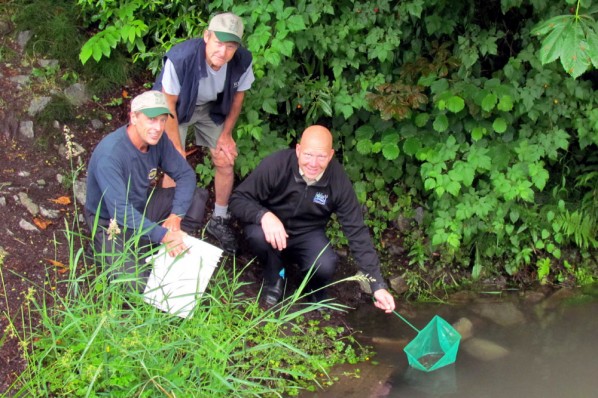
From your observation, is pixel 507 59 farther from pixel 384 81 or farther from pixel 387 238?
pixel 387 238

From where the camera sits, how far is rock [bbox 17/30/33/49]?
6605 millimetres

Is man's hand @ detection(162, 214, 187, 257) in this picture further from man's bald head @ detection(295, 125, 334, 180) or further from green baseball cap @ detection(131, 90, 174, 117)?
man's bald head @ detection(295, 125, 334, 180)

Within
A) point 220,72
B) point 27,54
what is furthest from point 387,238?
point 27,54

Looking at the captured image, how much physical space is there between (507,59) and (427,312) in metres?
2.18

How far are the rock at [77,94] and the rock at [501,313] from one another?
3.47 metres

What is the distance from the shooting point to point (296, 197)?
526cm

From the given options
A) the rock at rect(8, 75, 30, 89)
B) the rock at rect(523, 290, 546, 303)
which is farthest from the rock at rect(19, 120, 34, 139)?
the rock at rect(523, 290, 546, 303)

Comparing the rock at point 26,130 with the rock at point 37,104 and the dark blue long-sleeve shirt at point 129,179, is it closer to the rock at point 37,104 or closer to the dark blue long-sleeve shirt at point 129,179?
the rock at point 37,104

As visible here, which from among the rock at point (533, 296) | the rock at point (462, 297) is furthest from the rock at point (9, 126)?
the rock at point (533, 296)

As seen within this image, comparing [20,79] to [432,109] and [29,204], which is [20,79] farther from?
[432,109]

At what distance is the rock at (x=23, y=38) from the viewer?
21.7 ft

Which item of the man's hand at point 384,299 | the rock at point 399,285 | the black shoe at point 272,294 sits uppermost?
the man's hand at point 384,299

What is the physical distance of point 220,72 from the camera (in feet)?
17.0

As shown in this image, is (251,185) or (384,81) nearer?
(251,185)
